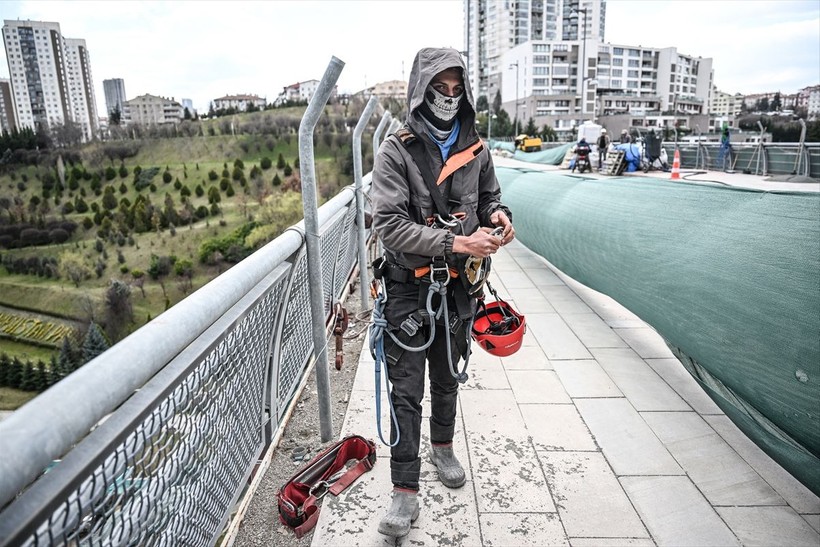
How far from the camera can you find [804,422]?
2.40 meters

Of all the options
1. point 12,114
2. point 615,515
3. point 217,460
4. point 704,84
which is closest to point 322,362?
point 217,460

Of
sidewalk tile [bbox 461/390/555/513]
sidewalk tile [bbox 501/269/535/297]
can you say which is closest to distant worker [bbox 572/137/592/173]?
sidewalk tile [bbox 501/269/535/297]

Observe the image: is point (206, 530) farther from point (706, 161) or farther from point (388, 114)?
point (706, 161)

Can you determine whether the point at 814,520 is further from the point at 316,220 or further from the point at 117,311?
the point at 117,311

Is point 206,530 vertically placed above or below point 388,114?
below

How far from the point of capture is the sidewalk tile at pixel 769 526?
7.95 feet

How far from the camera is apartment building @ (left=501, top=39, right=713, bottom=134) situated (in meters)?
87.8

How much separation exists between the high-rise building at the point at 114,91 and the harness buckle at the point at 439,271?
155m

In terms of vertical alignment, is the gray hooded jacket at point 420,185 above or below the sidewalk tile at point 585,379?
above

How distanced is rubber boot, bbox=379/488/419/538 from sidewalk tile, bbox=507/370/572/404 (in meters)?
1.48

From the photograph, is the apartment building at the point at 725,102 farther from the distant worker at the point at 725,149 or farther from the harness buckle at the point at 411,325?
the harness buckle at the point at 411,325

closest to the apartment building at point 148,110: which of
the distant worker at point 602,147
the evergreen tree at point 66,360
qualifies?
the evergreen tree at point 66,360

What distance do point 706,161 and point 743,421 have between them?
23.3 metres

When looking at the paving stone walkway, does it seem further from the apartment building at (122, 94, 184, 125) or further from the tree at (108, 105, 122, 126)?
the apartment building at (122, 94, 184, 125)
